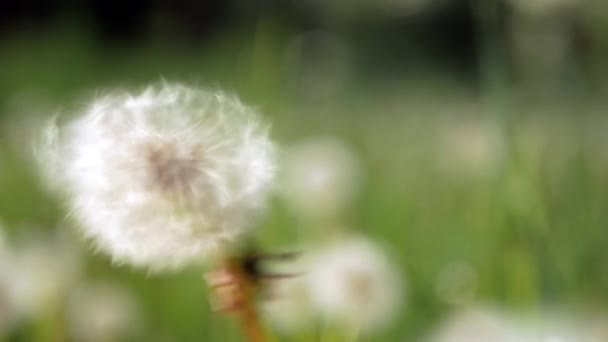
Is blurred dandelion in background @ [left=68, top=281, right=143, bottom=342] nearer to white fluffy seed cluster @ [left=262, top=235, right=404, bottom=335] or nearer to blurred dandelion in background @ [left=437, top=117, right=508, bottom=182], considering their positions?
white fluffy seed cluster @ [left=262, top=235, right=404, bottom=335]

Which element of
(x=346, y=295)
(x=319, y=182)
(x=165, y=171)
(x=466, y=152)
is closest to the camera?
(x=165, y=171)

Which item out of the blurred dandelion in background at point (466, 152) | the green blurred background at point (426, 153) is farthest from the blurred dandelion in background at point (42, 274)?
the blurred dandelion in background at point (466, 152)

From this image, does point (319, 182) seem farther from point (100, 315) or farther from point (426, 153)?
point (426, 153)

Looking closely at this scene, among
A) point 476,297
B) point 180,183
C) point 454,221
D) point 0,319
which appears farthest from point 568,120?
point 180,183

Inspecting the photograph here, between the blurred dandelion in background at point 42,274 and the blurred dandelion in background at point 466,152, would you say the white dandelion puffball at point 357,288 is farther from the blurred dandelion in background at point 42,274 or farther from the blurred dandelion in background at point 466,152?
the blurred dandelion in background at point 466,152

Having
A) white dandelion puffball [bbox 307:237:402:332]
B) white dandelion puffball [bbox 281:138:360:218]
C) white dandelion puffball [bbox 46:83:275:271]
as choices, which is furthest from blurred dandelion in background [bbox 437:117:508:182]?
white dandelion puffball [bbox 46:83:275:271]

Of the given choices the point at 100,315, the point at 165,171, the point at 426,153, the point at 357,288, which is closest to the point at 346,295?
the point at 357,288
